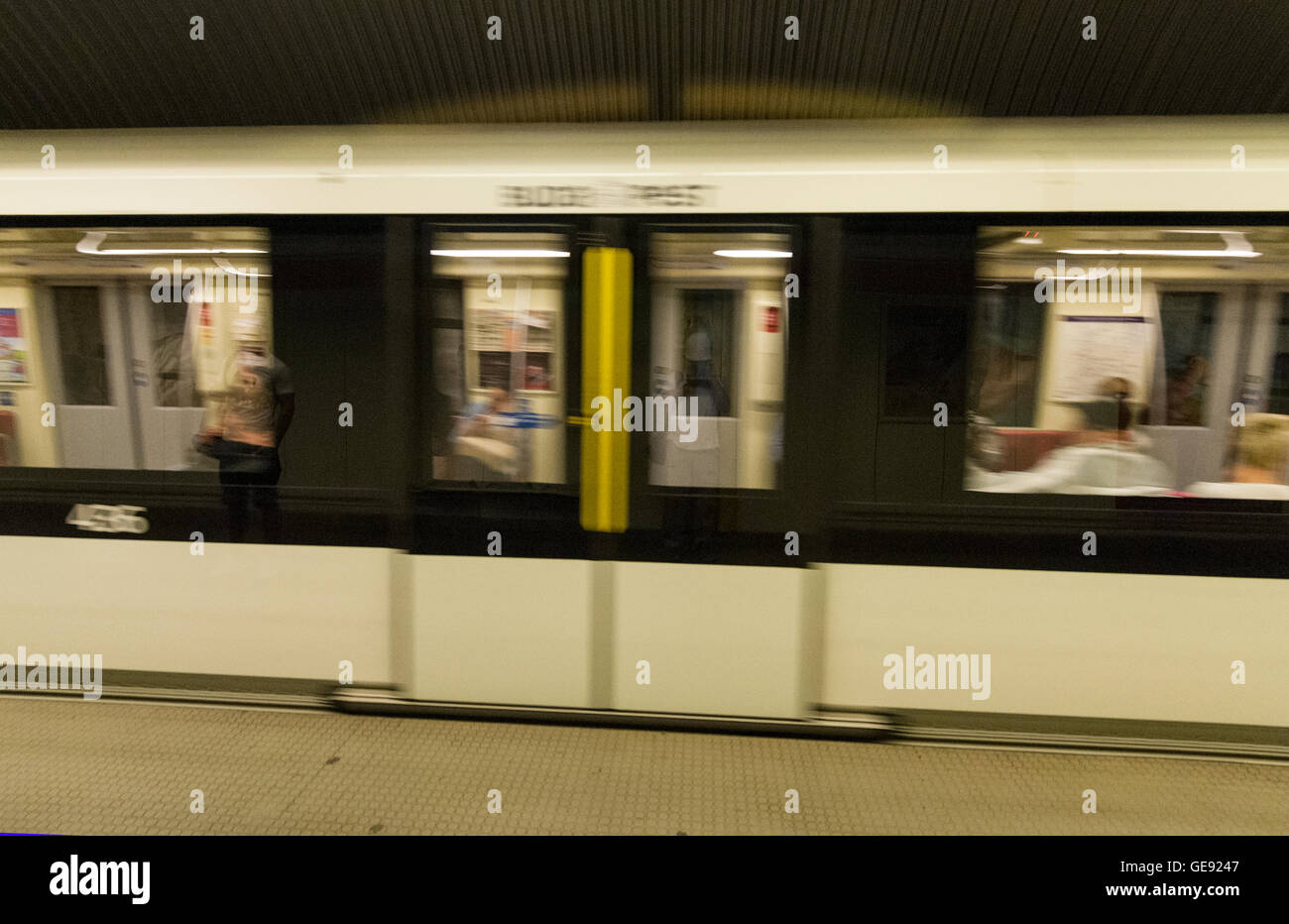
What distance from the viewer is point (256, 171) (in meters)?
3.71

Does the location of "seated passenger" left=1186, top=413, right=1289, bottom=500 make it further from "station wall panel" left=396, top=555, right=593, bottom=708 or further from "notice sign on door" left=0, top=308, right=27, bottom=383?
"notice sign on door" left=0, top=308, right=27, bottom=383

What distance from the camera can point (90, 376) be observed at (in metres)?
3.89

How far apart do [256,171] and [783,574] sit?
300 cm

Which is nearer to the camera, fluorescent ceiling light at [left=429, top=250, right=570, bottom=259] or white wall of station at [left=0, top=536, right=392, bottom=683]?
fluorescent ceiling light at [left=429, top=250, right=570, bottom=259]

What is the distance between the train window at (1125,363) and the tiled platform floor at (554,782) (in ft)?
4.06

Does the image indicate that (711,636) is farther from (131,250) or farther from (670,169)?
(131,250)

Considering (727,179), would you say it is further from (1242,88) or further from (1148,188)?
(1242,88)

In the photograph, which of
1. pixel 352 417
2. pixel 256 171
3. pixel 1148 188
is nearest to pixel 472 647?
pixel 352 417

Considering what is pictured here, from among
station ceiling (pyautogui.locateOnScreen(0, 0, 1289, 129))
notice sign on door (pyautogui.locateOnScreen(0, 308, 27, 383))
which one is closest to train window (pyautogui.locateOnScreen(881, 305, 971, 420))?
station ceiling (pyautogui.locateOnScreen(0, 0, 1289, 129))

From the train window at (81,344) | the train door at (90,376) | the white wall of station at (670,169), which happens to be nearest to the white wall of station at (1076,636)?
the white wall of station at (670,169)

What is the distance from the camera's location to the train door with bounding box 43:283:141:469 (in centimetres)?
384

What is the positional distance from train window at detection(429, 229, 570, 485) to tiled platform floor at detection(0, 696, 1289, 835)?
4.15 feet

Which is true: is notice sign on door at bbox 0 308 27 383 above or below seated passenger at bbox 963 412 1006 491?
above

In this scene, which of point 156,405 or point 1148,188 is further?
point 156,405
